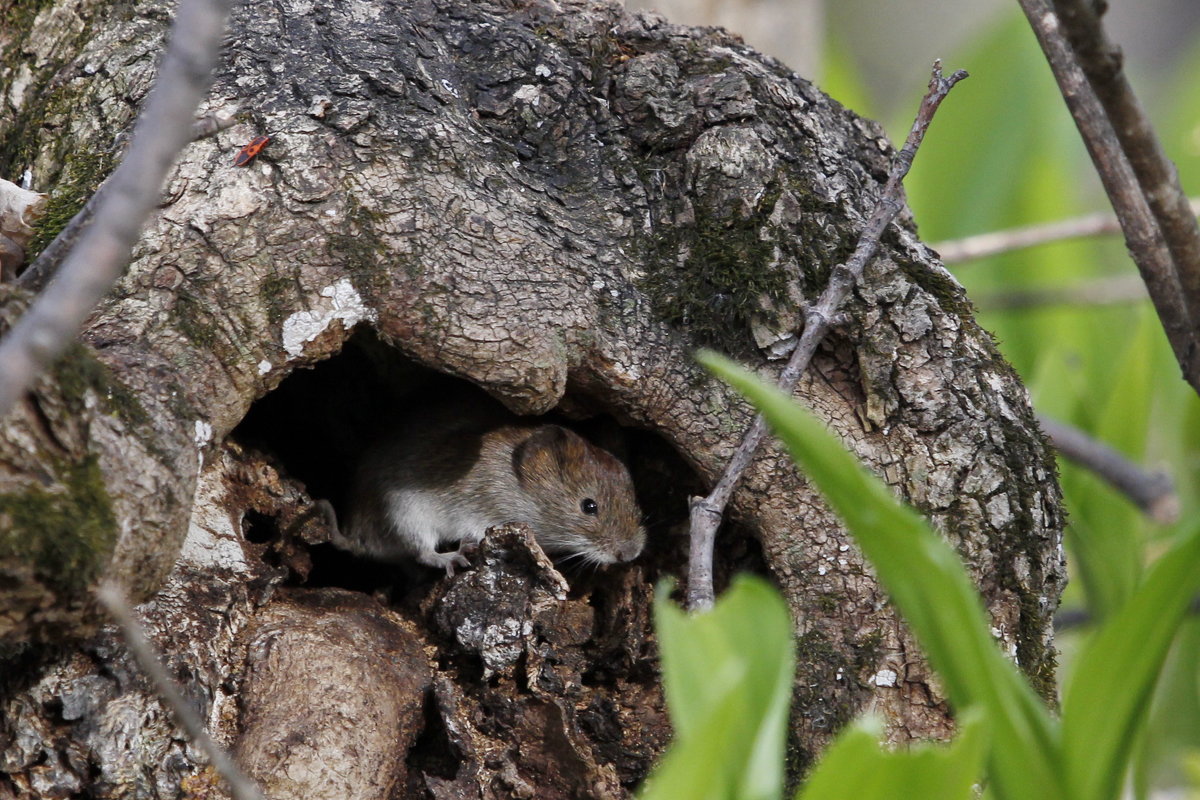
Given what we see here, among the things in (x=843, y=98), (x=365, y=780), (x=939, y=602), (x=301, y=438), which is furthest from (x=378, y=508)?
(x=843, y=98)

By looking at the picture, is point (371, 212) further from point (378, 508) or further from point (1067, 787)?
point (1067, 787)

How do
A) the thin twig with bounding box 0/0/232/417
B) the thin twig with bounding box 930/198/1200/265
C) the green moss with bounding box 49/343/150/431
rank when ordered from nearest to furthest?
the thin twig with bounding box 0/0/232/417, the green moss with bounding box 49/343/150/431, the thin twig with bounding box 930/198/1200/265

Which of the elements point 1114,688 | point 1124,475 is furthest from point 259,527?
point 1124,475

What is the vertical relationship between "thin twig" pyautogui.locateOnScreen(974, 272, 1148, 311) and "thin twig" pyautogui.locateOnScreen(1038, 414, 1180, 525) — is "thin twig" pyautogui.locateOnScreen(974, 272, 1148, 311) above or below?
above

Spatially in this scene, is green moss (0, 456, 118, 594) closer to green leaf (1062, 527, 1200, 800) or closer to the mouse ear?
green leaf (1062, 527, 1200, 800)

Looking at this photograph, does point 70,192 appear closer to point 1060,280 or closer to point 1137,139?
point 1137,139

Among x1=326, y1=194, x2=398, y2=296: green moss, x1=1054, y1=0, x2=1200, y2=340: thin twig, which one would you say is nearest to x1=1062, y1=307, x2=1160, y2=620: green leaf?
x1=1054, y1=0, x2=1200, y2=340: thin twig
